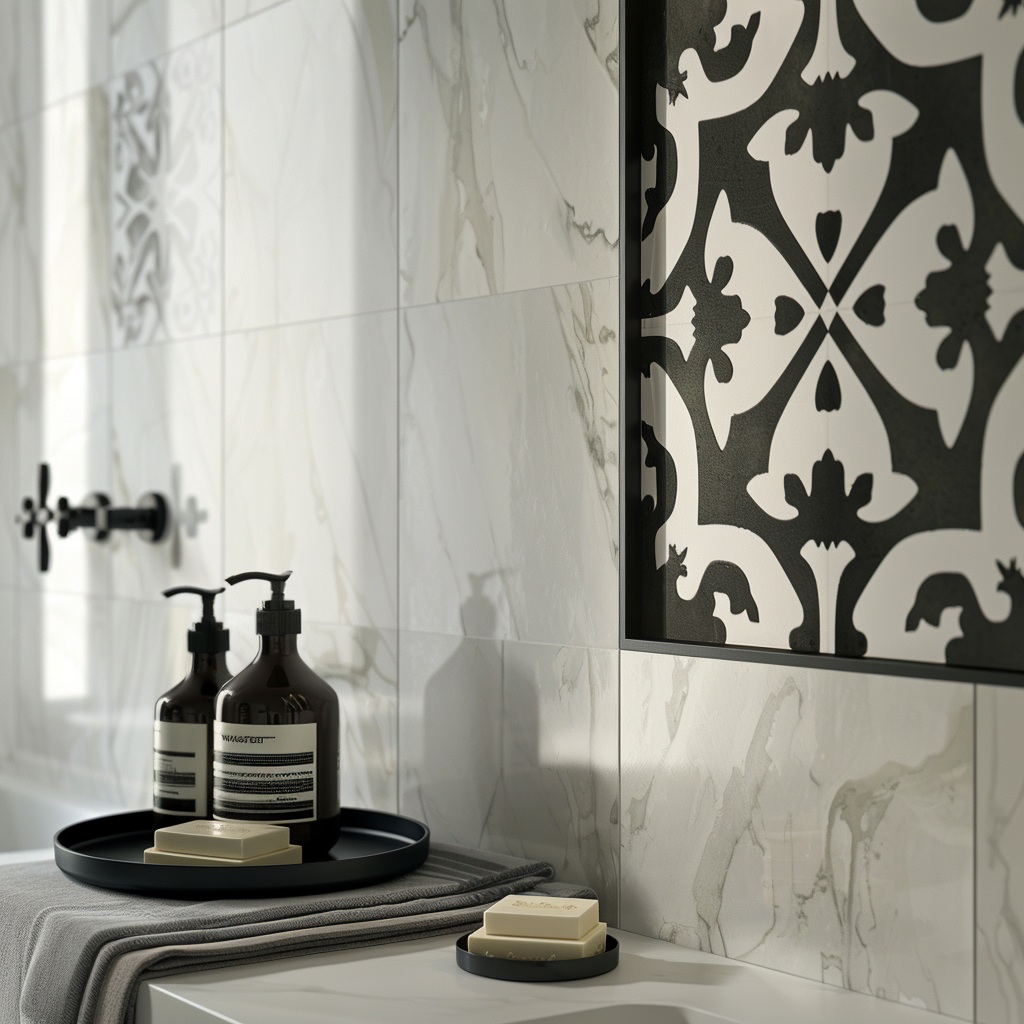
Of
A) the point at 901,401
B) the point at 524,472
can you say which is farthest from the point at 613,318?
the point at 901,401

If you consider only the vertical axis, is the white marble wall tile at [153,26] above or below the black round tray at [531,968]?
above

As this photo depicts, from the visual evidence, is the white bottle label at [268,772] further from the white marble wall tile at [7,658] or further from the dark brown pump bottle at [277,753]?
the white marble wall tile at [7,658]

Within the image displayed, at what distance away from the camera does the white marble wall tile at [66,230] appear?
1.82m

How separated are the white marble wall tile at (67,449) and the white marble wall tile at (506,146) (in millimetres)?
685

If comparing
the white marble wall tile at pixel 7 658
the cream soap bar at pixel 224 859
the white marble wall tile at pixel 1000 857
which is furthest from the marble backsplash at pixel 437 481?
the cream soap bar at pixel 224 859

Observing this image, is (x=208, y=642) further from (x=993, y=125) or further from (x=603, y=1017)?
(x=993, y=125)

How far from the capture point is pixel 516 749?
46.6 inches

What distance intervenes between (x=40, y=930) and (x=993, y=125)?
2.70 feet

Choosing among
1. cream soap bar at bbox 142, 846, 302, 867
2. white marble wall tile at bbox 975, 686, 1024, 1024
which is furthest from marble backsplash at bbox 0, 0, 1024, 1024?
cream soap bar at bbox 142, 846, 302, 867

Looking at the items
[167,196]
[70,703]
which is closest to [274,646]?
[167,196]

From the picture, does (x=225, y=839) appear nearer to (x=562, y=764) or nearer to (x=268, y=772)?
(x=268, y=772)

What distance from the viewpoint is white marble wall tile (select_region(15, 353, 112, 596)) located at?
5.98 feet

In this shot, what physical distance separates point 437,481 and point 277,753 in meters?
0.31

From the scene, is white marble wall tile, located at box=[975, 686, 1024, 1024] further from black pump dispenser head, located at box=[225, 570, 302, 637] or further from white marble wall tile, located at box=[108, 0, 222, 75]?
white marble wall tile, located at box=[108, 0, 222, 75]
